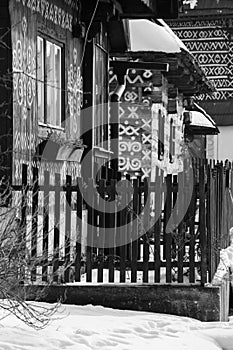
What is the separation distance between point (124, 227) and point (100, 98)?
13.5 feet

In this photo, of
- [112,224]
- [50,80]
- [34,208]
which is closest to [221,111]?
[50,80]

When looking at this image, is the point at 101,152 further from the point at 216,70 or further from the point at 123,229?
the point at 216,70

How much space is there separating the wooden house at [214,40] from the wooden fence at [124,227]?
21.8 metres

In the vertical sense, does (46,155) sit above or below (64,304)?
above

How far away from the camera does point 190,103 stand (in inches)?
1000

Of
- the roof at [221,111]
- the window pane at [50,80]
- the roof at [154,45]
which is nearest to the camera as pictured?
the window pane at [50,80]

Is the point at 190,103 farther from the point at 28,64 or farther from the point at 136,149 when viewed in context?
the point at 28,64

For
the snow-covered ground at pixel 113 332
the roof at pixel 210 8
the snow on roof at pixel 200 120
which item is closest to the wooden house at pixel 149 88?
the snow on roof at pixel 200 120

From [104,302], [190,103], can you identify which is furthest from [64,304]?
[190,103]

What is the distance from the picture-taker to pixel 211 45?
1217 inches

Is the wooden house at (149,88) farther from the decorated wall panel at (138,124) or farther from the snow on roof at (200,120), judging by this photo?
the snow on roof at (200,120)

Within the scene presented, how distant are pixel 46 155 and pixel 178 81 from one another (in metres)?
10.1

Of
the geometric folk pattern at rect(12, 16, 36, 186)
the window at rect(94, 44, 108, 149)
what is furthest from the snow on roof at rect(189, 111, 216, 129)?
the geometric folk pattern at rect(12, 16, 36, 186)

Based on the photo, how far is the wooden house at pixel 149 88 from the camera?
15.7 meters
